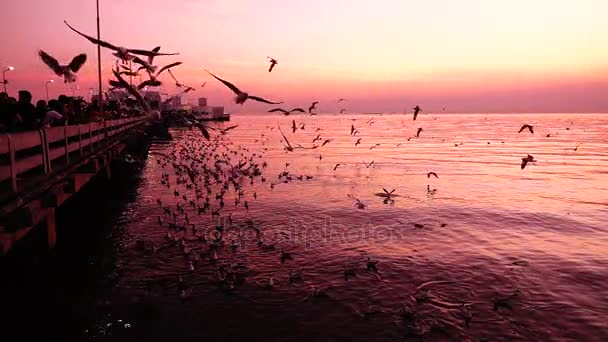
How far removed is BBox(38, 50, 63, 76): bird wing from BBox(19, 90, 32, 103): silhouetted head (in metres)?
8.27

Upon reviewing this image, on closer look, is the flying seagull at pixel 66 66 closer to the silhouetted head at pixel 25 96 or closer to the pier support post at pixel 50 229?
the pier support post at pixel 50 229

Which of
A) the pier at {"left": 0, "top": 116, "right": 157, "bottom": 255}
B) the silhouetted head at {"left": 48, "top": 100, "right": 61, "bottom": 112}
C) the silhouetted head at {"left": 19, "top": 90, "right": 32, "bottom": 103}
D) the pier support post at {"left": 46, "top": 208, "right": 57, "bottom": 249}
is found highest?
the silhouetted head at {"left": 19, "top": 90, "right": 32, "bottom": 103}

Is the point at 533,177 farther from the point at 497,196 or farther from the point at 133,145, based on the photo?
the point at 133,145

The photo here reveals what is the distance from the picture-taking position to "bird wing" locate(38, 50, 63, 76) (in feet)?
A: 12.8

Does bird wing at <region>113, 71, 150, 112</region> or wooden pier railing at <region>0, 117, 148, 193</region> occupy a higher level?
bird wing at <region>113, 71, 150, 112</region>

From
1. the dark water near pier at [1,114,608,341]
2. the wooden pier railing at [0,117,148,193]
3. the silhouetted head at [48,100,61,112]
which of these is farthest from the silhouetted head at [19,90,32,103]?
the dark water near pier at [1,114,608,341]

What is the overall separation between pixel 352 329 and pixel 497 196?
54.6 ft

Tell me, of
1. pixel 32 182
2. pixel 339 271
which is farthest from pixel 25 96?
pixel 339 271

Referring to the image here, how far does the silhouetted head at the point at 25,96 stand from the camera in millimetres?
10852

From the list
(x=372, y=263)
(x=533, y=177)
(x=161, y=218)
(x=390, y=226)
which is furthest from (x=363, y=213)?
(x=533, y=177)

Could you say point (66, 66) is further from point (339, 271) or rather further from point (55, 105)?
point (55, 105)

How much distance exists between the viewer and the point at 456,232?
47.7ft
